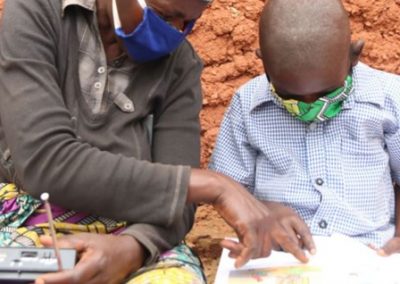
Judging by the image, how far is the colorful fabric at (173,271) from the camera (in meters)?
1.88

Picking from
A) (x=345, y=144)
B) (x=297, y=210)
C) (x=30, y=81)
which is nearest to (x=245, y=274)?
(x=297, y=210)

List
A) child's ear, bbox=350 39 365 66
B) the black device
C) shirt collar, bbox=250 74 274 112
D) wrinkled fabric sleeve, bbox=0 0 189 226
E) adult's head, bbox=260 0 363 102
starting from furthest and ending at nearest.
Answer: shirt collar, bbox=250 74 274 112 → child's ear, bbox=350 39 365 66 → adult's head, bbox=260 0 363 102 → wrinkled fabric sleeve, bbox=0 0 189 226 → the black device

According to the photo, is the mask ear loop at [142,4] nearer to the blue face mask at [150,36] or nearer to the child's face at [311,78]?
the blue face mask at [150,36]

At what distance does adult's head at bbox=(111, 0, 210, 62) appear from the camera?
76.6 inches

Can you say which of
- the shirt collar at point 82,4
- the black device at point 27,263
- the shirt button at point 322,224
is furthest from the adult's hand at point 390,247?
the shirt collar at point 82,4

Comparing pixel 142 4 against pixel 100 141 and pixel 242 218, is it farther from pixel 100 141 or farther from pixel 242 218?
pixel 242 218

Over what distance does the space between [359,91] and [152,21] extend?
694 mm

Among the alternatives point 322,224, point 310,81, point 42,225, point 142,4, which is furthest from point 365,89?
point 42,225

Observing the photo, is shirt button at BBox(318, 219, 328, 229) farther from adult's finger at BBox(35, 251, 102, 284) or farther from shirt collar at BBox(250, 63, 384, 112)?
adult's finger at BBox(35, 251, 102, 284)

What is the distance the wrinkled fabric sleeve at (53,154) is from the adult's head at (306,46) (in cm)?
42

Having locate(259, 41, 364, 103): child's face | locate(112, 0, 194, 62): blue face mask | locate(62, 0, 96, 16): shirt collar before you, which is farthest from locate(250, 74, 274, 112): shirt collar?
locate(62, 0, 96, 16): shirt collar

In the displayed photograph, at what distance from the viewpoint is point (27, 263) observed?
1644mm

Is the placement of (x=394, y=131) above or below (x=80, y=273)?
below

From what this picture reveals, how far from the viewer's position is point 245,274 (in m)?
1.95
